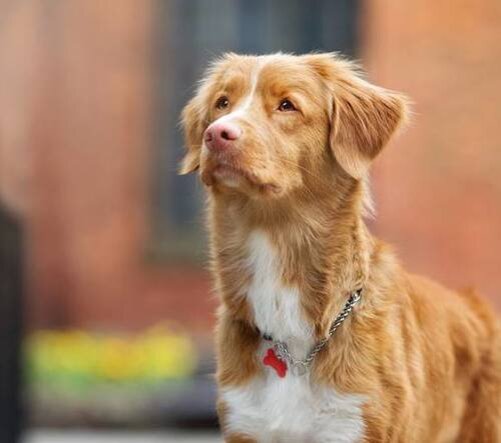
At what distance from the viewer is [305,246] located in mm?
4324

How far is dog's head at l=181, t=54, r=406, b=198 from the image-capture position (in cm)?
408

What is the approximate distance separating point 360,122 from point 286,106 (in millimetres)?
222

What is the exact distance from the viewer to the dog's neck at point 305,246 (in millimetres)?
4289

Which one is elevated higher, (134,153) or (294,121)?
(294,121)

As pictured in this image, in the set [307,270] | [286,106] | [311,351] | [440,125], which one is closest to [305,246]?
[307,270]

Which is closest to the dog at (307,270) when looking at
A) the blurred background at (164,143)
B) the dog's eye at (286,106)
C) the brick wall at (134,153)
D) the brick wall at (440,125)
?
the dog's eye at (286,106)

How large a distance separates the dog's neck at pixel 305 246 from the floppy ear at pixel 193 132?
128mm

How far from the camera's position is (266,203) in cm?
429

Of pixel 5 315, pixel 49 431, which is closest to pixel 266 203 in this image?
pixel 5 315

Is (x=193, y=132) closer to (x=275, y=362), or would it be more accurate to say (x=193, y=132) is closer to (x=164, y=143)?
(x=275, y=362)

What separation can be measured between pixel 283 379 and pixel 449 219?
9327 millimetres

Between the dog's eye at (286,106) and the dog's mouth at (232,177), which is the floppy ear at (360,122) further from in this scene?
the dog's mouth at (232,177)

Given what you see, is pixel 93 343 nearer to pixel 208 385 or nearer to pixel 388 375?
pixel 208 385

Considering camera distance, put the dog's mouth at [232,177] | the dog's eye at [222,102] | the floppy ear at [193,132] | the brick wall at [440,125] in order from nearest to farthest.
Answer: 1. the dog's mouth at [232,177]
2. the dog's eye at [222,102]
3. the floppy ear at [193,132]
4. the brick wall at [440,125]
